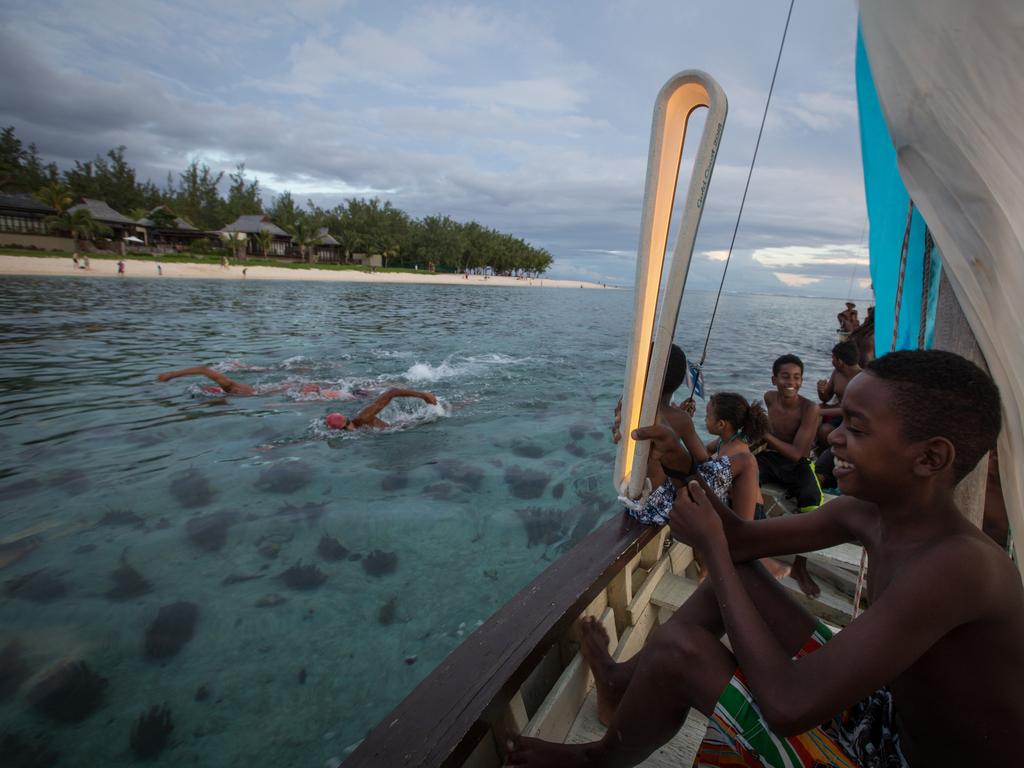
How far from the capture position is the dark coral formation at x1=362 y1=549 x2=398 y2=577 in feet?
14.0

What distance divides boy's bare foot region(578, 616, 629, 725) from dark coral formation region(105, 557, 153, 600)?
3.52 m

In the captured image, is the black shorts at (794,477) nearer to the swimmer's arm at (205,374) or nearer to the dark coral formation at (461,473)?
the dark coral formation at (461,473)

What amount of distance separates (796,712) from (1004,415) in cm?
86

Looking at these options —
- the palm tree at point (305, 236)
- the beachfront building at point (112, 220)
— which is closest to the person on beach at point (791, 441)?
the beachfront building at point (112, 220)

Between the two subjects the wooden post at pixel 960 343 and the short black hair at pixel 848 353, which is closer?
the wooden post at pixel 960 343

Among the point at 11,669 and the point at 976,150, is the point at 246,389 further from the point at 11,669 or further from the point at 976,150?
the point at 976,150

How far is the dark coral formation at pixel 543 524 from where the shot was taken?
5105 mm

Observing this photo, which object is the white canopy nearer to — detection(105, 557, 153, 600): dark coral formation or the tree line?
detection(105, 557, 153, 600): dark coral formation

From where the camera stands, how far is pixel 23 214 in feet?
127

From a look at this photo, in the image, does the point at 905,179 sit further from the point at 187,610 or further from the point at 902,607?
the point at 187,610

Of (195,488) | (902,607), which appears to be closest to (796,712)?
(902,607)

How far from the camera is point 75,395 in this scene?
9.40 meters

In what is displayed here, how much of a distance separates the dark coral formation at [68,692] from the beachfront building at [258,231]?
58.9m

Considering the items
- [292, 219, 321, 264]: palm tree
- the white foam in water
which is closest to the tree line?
[292, 219, 321, 264]: palm tree
